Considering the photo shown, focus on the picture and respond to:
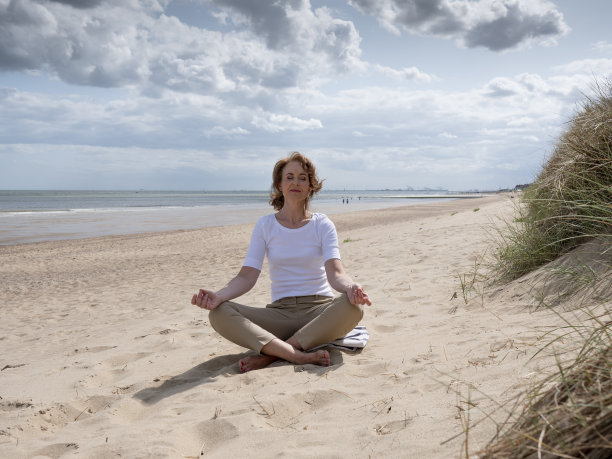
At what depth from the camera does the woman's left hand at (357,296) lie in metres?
3.40

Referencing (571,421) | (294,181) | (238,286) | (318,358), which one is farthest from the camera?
(294,181)

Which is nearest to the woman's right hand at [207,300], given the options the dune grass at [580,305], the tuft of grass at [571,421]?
the dune grass at [580,305]

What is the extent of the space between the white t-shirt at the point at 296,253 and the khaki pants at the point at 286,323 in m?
0.20

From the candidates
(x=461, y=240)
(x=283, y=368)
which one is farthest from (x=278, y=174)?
(x=461, y=240)

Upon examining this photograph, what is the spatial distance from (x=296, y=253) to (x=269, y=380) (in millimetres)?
1084

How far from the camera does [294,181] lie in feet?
12.8

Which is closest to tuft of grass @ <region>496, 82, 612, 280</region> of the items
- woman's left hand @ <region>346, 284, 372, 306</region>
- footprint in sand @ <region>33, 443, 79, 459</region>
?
woman's left hand @ <region>346, 284, 372, 306</region>

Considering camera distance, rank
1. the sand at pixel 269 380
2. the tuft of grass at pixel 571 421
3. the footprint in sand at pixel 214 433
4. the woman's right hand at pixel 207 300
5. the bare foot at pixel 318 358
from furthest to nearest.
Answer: the woman's right hand at pixel 207 300 < the bare foot at pixel 318 358 < the footprint in sand at pixel 214 433 < the sand at pixel 269 380 < the tuft of grass at pixel 571 421

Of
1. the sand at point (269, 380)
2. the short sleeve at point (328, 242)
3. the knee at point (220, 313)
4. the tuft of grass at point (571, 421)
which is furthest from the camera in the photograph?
the short sleeve at point (328, 242)

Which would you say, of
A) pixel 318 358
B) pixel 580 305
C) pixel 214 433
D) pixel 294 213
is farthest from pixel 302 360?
pixel 580 305

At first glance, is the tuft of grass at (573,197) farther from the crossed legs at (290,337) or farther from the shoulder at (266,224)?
the shoulder at (266,224)

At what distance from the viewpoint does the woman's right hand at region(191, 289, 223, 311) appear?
3.47 metres

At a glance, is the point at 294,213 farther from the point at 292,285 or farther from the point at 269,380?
the point at 269,380

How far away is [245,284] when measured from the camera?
3.79 m
